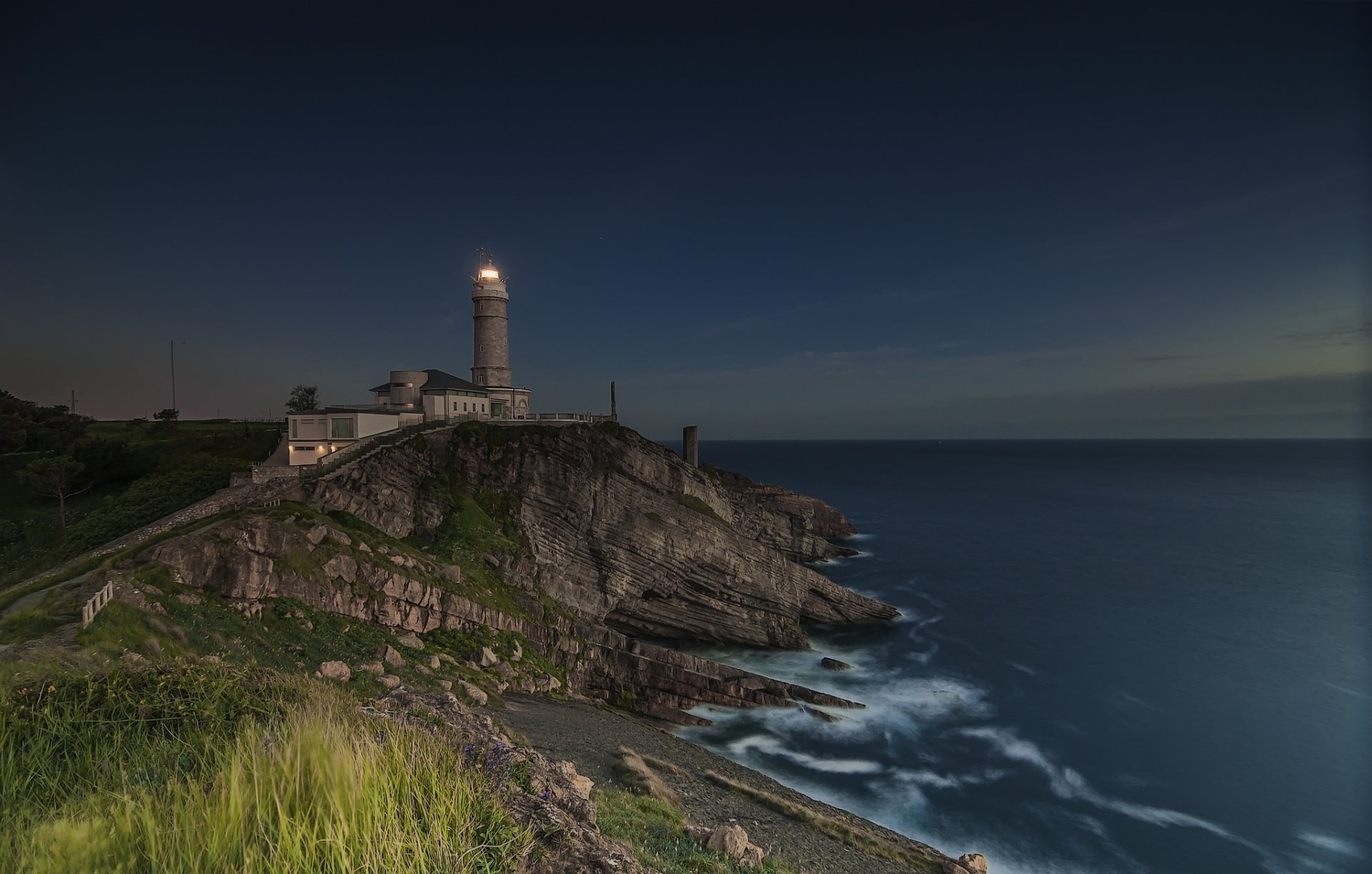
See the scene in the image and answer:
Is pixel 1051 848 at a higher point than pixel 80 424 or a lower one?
lower

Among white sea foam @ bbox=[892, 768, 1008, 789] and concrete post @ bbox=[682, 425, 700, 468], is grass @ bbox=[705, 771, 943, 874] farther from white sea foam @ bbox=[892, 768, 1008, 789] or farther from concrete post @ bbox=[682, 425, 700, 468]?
concrete post @ bbox=[682, 425, 700, 468]

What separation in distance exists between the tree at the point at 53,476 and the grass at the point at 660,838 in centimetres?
4412

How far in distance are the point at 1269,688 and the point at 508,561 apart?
5420 cm

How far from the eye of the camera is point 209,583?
21891 mm

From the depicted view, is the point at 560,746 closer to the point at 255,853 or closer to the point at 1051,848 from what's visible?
the point at 255,853

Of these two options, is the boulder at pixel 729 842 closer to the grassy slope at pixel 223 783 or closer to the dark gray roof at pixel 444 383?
the grassy slope at pixel 223 783

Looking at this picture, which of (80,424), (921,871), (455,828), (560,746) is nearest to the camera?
(455,828)

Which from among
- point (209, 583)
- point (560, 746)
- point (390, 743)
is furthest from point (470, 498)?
point (390, 743)

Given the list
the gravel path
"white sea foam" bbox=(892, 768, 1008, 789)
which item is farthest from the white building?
"white sea foam" bbox=(892, 768, 1008, 789)

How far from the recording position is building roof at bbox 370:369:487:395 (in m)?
51.0

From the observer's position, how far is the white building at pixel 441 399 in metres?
39.8

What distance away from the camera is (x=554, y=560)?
41.0 m

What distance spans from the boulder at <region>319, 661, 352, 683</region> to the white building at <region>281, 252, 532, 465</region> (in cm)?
2313

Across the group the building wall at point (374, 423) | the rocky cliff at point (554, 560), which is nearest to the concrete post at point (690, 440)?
the rocky cliff at point (554, 560)
